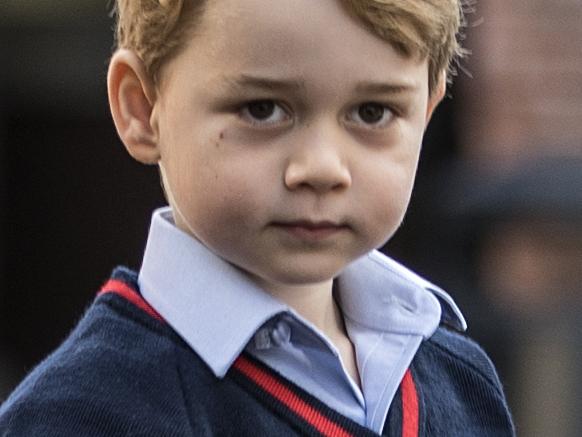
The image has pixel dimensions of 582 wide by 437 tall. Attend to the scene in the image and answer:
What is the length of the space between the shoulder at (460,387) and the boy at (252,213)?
6cm

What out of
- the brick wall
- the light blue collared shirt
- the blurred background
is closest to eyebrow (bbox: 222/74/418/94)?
the light blue collared shirt

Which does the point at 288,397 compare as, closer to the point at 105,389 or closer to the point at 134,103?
the point at 105,389

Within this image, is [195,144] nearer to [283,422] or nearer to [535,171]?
[283,422]

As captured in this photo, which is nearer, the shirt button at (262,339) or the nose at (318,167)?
the nose at (318,167)

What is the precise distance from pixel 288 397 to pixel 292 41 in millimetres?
456

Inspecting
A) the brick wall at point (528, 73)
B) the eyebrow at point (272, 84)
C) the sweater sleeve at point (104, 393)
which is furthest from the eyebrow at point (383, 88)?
the brick wall at point (528, 73)

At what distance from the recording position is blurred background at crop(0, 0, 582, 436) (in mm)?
5930

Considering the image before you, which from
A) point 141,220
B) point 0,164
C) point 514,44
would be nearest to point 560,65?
point 514,44

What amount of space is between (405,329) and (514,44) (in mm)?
3559

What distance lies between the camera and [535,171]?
5.94m

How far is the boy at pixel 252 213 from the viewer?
7.07 ft

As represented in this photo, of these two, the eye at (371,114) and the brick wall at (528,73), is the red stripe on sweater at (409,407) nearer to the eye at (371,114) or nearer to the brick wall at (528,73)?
the eye at (371,114)

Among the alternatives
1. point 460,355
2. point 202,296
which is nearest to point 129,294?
point 202,296

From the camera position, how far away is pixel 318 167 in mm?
2148
